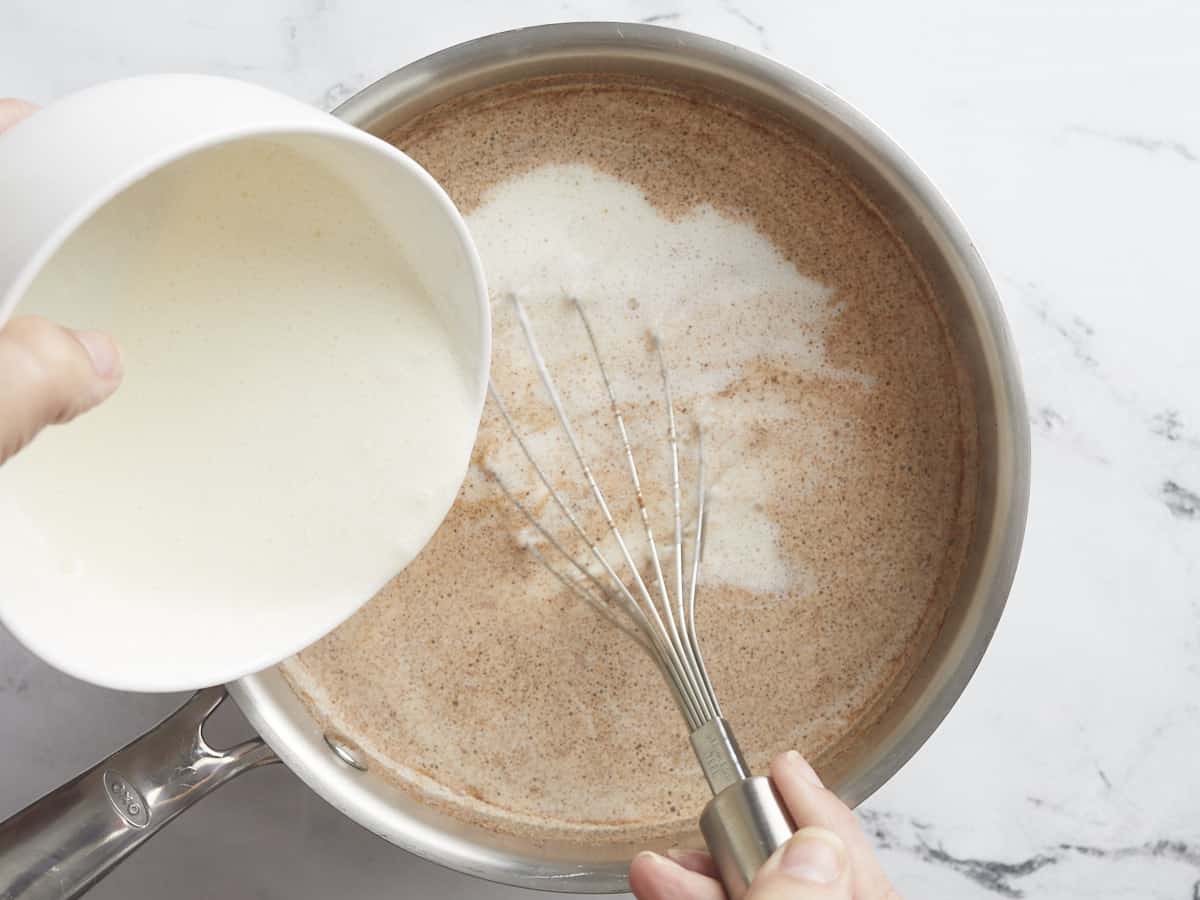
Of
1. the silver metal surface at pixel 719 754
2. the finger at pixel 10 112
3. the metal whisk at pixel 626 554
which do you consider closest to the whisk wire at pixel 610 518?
the metal whisk at pixel 626 554

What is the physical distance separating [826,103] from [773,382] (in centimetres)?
18

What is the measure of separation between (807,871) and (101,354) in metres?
0.36

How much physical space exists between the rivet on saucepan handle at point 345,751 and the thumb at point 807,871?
0.30m

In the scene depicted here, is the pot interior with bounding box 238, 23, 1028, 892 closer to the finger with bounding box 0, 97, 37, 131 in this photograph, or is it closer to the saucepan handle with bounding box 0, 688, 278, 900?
the saucepan handle with bounding box 0, 688, 278, 900

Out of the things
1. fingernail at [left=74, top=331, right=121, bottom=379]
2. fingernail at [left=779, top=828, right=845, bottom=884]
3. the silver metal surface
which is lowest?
the silver metal surface

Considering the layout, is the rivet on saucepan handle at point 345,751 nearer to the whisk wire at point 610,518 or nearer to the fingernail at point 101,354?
the whisk wire at point 610,518

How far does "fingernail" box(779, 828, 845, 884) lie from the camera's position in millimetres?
459

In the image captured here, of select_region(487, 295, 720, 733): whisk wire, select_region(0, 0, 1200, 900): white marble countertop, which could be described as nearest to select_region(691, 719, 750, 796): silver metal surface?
select_region(487, 295, 720, 733): whisk wire

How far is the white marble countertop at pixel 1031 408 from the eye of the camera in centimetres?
71

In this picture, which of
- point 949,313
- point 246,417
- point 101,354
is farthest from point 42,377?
point 949,313

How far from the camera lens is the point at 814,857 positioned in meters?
0.46

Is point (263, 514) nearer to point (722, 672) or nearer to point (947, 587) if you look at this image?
point (722, 672)

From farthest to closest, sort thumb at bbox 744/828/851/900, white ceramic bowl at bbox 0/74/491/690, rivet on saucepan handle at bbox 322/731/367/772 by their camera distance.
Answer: rivet on saucepan handle at bbox 322/731/367/772 → thumb at bbox 744/828/851/900 → white ceramic bowl at bbox 0/74/491/690

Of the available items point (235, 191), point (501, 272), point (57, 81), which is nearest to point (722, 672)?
point (501, 272)
